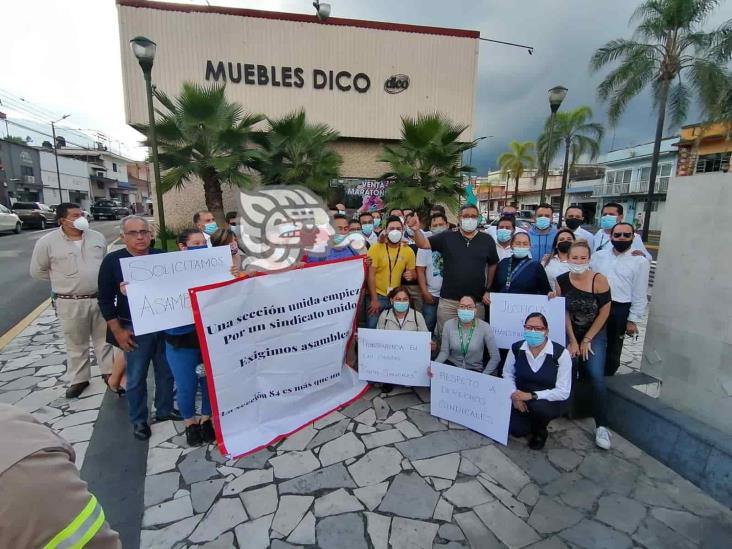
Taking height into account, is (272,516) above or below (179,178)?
below

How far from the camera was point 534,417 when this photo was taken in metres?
3.12

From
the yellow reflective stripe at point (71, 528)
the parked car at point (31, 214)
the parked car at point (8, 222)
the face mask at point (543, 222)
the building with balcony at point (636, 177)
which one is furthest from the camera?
the building with balcony at point (636, 177)

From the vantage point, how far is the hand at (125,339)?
3008mm

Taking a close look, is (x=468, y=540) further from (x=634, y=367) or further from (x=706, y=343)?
(x=634, y=367)

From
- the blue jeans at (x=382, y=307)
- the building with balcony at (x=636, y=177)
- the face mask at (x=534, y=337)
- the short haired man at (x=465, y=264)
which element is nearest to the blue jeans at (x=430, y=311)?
the short haired man at (x=465, y=264)

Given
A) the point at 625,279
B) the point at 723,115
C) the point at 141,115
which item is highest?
the point at 723,115

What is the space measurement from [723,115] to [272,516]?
73.0ft

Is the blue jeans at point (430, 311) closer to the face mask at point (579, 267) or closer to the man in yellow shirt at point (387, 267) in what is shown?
the man in yellow shirt at point (387, 267)

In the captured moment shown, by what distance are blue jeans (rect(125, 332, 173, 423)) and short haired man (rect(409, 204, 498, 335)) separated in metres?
2.71

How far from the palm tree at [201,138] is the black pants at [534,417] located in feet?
27.8

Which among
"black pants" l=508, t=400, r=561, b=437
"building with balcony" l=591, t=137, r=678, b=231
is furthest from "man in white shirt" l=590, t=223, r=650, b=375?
"building with balcony" l=591, t=137, r=678, b=231

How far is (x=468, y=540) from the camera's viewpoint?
2266 millimetres

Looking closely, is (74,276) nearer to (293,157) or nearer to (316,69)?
(293,157)

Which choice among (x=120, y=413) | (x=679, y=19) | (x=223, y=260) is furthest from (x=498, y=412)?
(x=679, y=19)
